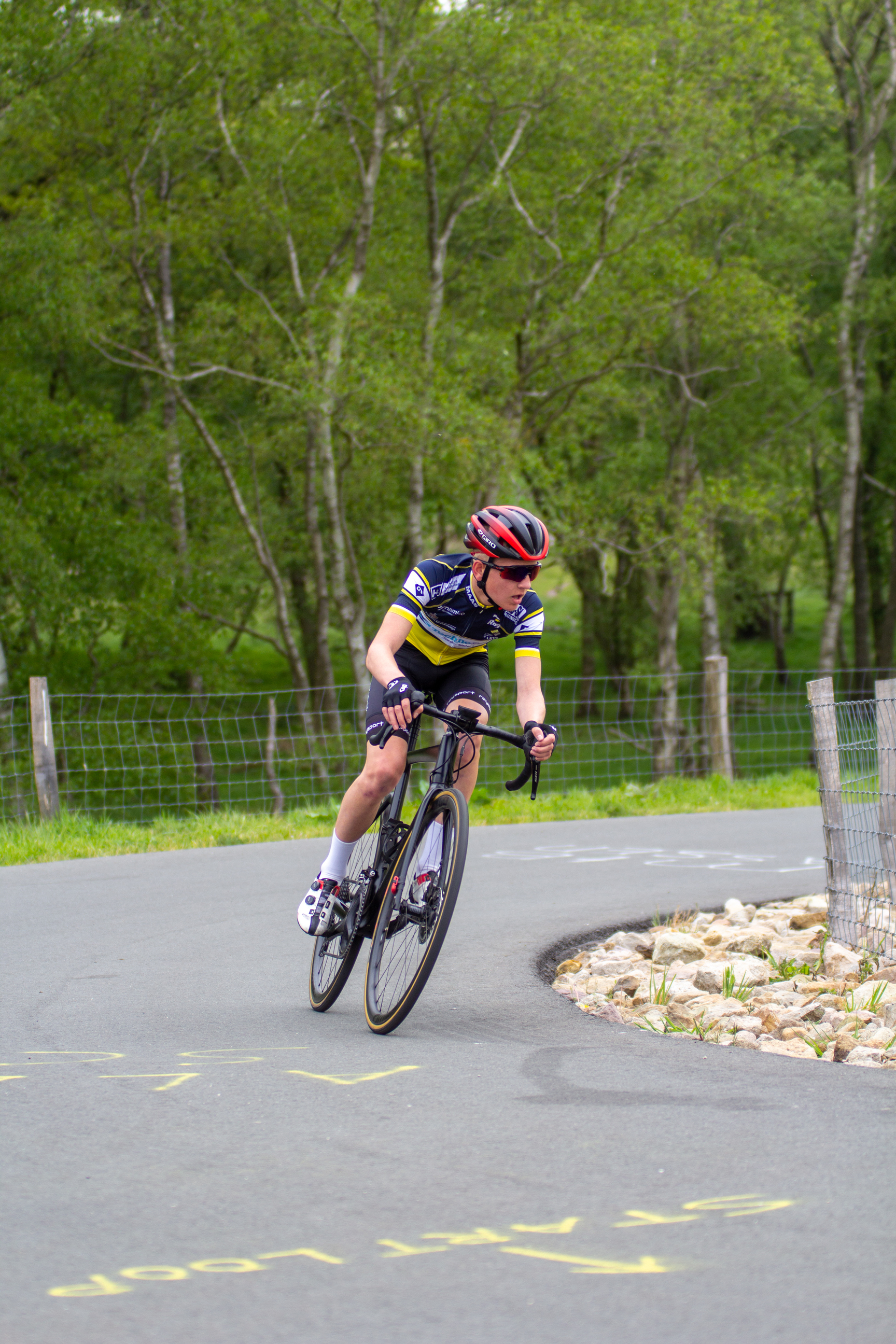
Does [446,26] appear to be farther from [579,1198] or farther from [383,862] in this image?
[579,1198]

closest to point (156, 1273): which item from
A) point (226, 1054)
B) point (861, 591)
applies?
point (226, 1054)

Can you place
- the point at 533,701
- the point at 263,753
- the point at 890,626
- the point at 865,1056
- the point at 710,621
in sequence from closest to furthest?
the point at 865,1056 < the point at 533,701 < the point at 263,753 < the point at 710,621 < the point at 890,626

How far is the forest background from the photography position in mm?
22234

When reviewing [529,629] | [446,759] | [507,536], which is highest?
[507,536]

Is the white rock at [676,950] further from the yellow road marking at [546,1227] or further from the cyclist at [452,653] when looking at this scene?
the yellow road marking at [546,1227]

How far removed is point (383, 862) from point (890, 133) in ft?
108

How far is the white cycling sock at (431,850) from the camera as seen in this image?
4.84 meters

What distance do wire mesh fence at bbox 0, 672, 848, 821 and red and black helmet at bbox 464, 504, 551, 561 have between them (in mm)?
8247

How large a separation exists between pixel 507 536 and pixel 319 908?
1738mm

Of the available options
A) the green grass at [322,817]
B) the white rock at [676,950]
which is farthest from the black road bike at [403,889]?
the green grass at [322,817]

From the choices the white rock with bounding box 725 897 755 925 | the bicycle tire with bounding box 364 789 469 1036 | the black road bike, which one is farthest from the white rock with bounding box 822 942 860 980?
the bicycle tire with bounding box 364 789 469 1036

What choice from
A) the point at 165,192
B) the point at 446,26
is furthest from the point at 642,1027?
the point at 165,192

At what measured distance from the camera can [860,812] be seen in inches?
271

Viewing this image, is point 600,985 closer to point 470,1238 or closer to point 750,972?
point 750,972
